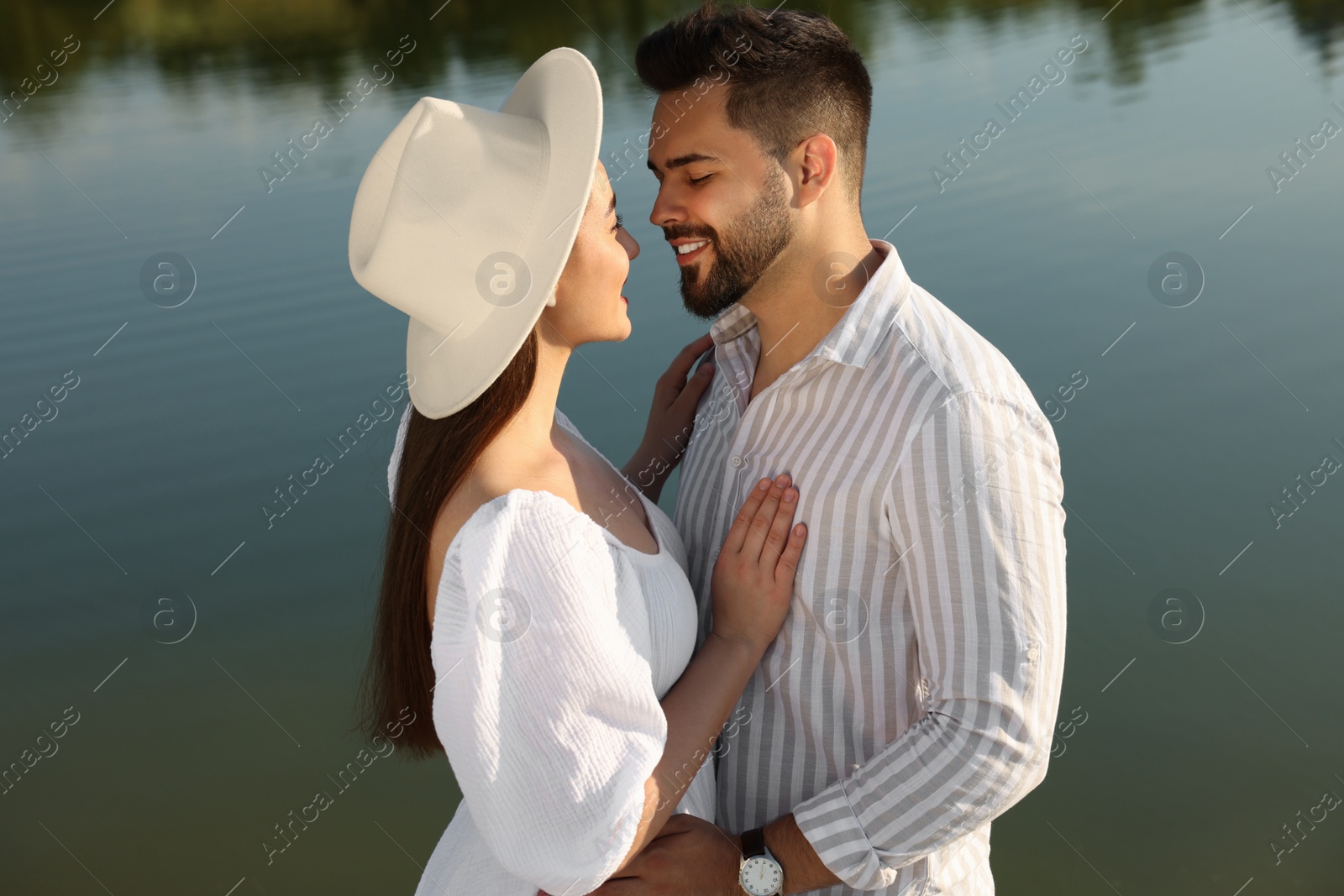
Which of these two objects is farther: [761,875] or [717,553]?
[717,553]

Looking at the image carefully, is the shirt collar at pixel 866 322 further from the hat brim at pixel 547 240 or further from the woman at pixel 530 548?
the hat brim at pixel 547 240

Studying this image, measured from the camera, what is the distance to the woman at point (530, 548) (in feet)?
4.66

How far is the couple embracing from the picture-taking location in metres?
1.44

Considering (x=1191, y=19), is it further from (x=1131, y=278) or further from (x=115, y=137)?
(x=115, y=137)

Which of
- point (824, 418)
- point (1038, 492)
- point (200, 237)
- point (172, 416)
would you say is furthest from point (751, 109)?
point (200, 237)

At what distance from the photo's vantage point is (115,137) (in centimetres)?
977

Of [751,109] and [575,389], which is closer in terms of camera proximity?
[751,109]

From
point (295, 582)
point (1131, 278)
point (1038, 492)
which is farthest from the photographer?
point (1131, 278)

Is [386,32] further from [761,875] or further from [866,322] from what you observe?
[761,875]

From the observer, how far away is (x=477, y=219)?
159 centimetres

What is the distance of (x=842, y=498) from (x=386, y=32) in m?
13.1

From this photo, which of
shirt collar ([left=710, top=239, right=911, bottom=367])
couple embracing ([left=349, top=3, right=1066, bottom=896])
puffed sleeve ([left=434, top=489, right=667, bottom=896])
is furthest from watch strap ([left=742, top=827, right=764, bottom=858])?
shirt collar ([left=710, top=239, right=911, bottom=367])

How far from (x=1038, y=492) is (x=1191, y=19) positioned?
510 inches

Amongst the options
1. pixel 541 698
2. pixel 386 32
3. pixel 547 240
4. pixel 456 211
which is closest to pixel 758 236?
pixel 547 240
